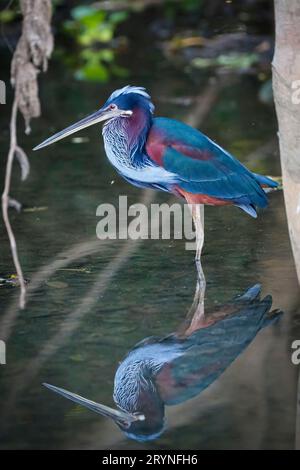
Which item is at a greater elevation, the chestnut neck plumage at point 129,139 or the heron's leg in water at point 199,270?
the chestnut neck plumage at point 129,139

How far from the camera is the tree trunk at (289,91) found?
5.18 m

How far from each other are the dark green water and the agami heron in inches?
15.2

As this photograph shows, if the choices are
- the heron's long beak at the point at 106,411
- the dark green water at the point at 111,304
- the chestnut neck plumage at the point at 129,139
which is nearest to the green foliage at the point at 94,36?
the dark green water at the point at 111,304

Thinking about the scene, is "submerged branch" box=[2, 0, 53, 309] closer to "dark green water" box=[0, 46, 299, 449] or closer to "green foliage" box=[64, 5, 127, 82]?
"dark green water" box=[0, 46, 299, 449]

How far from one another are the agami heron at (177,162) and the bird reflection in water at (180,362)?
0.79 metres

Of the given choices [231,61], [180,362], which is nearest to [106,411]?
[180,362]

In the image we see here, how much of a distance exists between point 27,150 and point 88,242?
2.65m

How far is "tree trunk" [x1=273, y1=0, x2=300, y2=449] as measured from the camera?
17.0 ft

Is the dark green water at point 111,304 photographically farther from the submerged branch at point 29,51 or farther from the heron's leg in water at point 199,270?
the submerged branch at point 29,51

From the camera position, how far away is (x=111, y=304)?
18.8 ft

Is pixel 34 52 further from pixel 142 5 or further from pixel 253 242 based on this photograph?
pixel 142 5

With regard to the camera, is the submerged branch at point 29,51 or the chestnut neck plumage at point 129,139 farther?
the chestnut neck plumage at point 129,139

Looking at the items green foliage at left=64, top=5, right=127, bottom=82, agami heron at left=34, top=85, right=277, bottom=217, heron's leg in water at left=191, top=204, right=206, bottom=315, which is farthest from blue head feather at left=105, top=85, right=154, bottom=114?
green foliage at left=64, top=5, right=127, bottom=82
